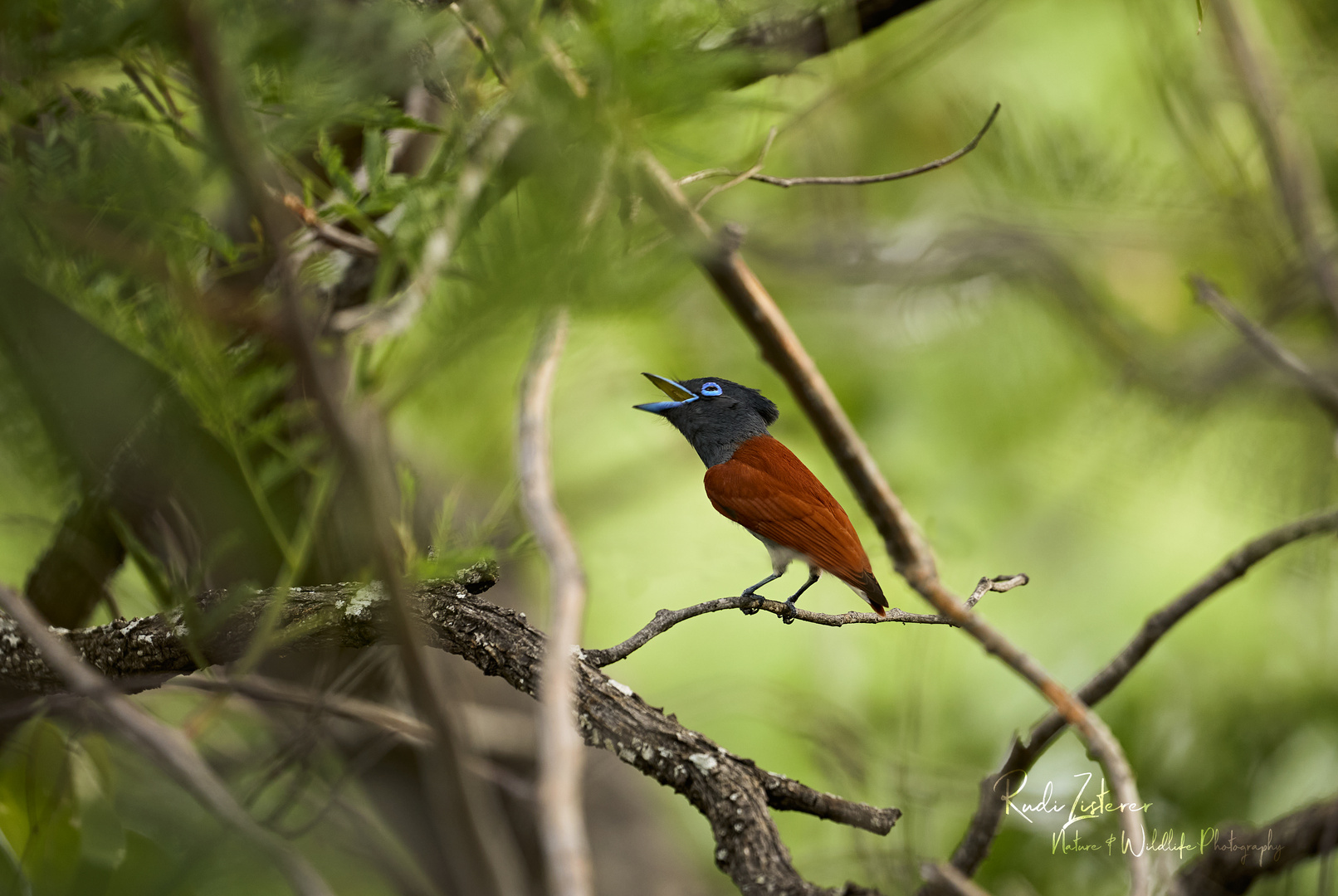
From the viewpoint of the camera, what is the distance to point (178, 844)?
158 cm

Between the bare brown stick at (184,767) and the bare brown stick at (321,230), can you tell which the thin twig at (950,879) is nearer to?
the bare brown stick at (184,767)

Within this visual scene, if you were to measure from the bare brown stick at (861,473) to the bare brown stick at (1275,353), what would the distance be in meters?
1.04

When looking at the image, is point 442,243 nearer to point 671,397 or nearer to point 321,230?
point 321,230

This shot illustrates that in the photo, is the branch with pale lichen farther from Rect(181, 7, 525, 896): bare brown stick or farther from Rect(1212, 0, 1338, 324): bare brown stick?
Rect(1212, 0, 1338, 324): bare brown stick

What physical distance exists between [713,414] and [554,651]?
1173mm

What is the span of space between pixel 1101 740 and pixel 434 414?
747mm

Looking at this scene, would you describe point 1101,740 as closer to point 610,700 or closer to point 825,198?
point 610,700

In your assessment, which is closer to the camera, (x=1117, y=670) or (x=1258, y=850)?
(x=1258, y=850)

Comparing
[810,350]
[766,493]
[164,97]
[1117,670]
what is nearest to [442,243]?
[164,97]

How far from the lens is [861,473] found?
2.32 ft

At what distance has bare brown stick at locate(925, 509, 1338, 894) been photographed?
1198 millimetres

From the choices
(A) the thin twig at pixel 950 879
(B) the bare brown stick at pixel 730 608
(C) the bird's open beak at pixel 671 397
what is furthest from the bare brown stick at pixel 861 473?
(C) the bird's open beak at pixel 671 397

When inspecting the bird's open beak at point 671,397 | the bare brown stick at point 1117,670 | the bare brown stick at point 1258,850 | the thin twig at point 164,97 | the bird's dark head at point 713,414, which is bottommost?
the bare brown stick at point 1258,850

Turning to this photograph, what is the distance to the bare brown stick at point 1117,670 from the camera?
3.93 feet
